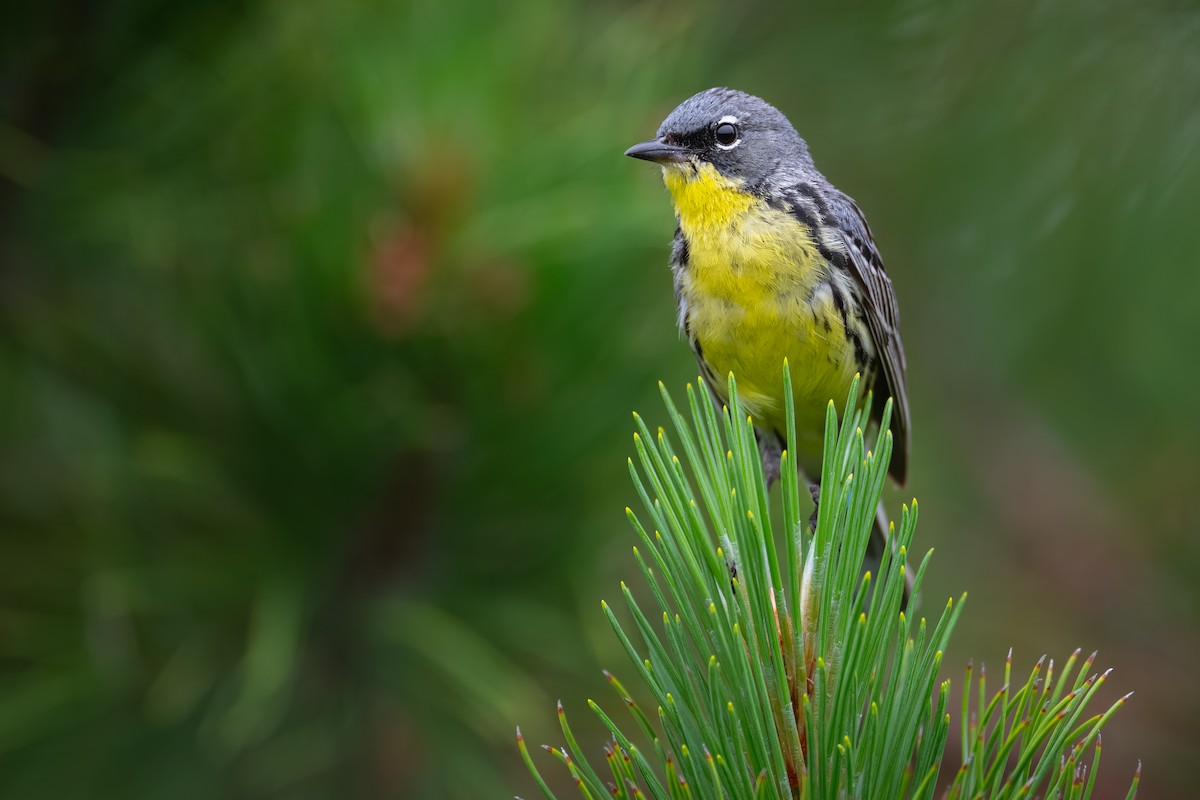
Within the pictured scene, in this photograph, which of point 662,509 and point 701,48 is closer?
point 662,509

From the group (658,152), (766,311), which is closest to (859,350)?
(766,311)

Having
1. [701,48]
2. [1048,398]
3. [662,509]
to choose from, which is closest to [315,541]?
[662,509]

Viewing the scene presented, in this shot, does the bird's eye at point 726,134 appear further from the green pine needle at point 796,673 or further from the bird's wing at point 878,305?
the green pine needle at point 796,673

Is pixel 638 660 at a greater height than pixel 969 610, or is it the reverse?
pixel 638 660

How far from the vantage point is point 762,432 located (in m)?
2.98

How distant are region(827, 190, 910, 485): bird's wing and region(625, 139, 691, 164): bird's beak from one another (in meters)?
0.38

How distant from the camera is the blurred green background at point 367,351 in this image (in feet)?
8.26

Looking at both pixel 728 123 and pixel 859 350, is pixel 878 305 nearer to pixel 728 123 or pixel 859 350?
pixel 859 350

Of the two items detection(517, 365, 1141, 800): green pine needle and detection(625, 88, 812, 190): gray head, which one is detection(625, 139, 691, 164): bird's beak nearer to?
detection(625, 88, 812, 190): gray head

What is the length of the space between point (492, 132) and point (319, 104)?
0.38m

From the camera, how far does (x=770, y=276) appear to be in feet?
8.91

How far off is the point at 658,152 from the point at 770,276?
17.9 inches

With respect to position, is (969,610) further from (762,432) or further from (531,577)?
(531,577)

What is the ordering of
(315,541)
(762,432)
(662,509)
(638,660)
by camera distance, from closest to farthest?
(638,660)
(662,509)
(315,541)
(762,432)
